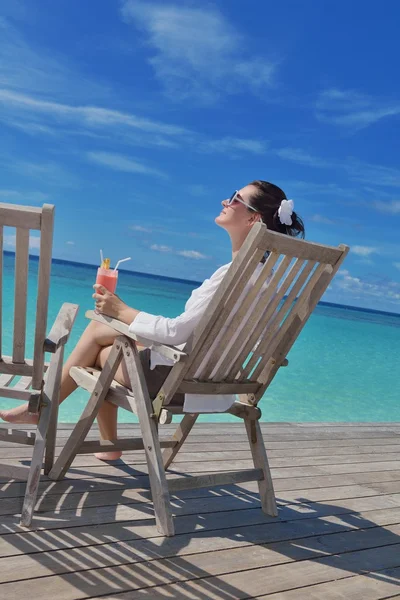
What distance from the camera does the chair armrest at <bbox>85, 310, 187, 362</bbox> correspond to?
2533 mm

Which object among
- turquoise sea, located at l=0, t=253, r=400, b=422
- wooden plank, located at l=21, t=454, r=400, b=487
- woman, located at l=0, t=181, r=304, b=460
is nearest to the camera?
woman, located at l=0, t=181, r=304, b=460

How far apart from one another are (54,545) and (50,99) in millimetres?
64312

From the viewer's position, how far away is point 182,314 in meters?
2.61

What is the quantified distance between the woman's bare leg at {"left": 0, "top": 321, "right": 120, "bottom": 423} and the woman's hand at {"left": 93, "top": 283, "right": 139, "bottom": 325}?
23cm

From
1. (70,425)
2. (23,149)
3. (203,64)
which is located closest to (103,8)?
(203,64)

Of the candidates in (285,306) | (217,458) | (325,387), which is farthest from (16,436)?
(325,387)

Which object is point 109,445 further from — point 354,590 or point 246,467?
point 354,590

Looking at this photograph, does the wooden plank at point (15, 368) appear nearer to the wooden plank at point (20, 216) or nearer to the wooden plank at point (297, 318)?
the wooden plank at point (20, 216)

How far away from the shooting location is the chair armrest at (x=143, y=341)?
253 cm

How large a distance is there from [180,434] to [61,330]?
0.88m

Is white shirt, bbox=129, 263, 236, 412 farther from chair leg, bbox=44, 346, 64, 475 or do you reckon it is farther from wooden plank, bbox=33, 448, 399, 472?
wooden plank, bbox=33, 448, 399, 472

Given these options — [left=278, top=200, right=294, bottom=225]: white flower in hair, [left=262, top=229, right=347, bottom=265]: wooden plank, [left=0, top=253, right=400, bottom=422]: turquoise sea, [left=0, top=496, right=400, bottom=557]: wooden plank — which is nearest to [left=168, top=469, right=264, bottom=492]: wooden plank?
[left=0, top=496, right=400, bottom=557]: wooden plank

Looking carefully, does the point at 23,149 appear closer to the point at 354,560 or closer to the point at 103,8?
the point at 103,8

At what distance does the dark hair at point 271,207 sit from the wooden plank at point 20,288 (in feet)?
3.20
